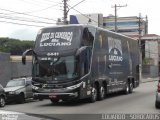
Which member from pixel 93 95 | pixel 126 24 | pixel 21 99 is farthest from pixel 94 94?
pixel 126 24

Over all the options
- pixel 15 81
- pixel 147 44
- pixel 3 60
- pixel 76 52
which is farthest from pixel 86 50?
pixel 147 44

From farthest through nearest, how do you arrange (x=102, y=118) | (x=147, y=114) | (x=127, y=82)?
1. (x=127, y=82)
2. (x=147, y=114)
3. (x=102, y=118)

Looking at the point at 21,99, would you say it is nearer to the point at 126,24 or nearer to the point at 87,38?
the point at 87,38

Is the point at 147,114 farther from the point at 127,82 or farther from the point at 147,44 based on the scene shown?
the point at 147,44

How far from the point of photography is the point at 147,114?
1588 cm

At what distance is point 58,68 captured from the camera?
19641 millimetres

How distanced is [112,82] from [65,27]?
569cm

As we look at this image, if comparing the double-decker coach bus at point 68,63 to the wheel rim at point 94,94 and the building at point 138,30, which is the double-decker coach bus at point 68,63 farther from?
the building at point 138,30

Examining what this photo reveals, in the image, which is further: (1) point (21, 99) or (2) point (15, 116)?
(1) point (21, 99)

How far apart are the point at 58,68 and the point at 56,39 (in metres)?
1.51

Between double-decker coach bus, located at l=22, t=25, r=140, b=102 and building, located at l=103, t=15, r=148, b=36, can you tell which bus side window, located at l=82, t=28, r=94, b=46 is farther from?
building, located at l=103, t=15, r=148, b=36

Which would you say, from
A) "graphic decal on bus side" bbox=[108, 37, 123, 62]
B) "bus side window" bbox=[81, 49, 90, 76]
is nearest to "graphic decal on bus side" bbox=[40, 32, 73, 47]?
"bus side window" bbox=[81, 49, 90, 76]

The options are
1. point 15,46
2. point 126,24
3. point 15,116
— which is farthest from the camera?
point 126,24

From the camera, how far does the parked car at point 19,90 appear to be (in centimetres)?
2345
